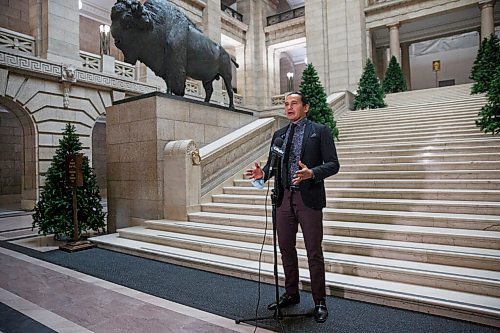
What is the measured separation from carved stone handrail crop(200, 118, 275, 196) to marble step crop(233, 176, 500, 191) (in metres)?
2.14

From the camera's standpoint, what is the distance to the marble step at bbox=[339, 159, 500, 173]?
19.8ft

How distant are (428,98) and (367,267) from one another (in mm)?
13762

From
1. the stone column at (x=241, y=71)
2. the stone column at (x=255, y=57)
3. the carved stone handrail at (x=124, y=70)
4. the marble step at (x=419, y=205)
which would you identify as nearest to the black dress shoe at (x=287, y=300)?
the marble step at (x=419, y=205)

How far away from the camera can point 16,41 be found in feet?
41.8

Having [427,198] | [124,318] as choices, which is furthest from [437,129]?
[124,318]

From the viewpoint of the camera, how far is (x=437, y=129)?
8.80 meters

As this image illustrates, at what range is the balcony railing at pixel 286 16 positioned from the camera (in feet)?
84.4

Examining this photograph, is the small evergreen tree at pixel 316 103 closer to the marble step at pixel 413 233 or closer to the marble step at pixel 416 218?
the marble step at pixel 416 218

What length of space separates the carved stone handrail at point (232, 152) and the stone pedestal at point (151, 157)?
49cm

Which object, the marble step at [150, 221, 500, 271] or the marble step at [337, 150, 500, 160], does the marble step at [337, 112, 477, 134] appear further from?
the marble step at [150, 221, 500, 271]

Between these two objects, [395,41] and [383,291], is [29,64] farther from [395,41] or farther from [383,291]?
[395,41]

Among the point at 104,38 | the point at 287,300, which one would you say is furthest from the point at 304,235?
the point at 104,38

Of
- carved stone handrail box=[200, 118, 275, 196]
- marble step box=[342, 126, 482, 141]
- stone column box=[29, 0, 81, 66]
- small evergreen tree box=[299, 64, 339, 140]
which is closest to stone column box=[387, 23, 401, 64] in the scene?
marble step box=[342, 126, 482, 141]

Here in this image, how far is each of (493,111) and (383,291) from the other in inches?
245
